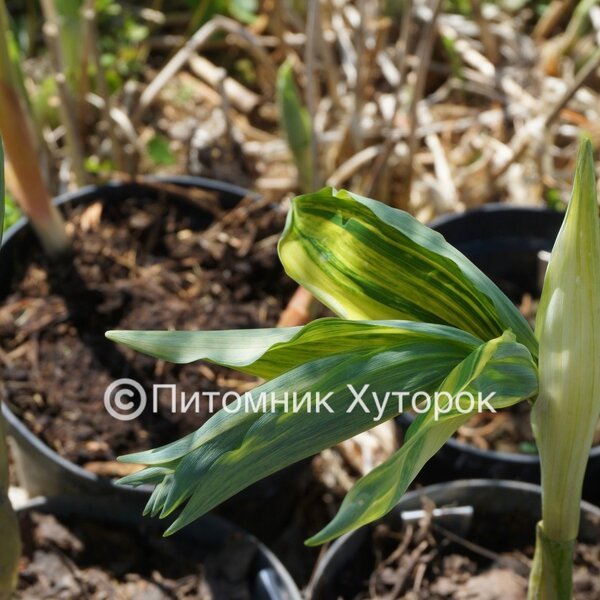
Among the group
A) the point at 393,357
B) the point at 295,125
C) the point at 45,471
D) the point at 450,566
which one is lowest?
the point at 450,566

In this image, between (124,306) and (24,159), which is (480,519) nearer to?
(124,306)

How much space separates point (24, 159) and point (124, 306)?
259mm

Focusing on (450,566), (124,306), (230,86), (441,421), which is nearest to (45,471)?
(124,306)

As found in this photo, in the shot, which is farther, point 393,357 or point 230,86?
point 230,86

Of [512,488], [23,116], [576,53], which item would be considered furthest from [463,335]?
[576,53]

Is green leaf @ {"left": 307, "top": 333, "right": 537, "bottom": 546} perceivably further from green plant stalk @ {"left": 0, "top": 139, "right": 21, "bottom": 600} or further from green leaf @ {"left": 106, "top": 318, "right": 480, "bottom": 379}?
green plant stalk @ {"left": 0, "top": 139, "right": 21, "bottom": 600}

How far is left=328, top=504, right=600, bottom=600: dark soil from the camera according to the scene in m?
1.05

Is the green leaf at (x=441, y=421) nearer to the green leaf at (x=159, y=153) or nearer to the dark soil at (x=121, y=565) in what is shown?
the dark soil at (x=121, y=565)

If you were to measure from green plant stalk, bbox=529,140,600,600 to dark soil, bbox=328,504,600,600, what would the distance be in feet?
1.27

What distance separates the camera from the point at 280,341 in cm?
62

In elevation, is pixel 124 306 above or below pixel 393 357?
below

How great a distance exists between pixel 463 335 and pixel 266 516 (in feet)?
2.41

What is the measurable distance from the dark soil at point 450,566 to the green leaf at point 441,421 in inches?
19.9

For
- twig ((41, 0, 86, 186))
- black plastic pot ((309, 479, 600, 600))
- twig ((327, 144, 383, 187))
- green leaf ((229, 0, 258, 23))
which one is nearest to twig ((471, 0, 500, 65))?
twig ((327, 144, 383, 187))
